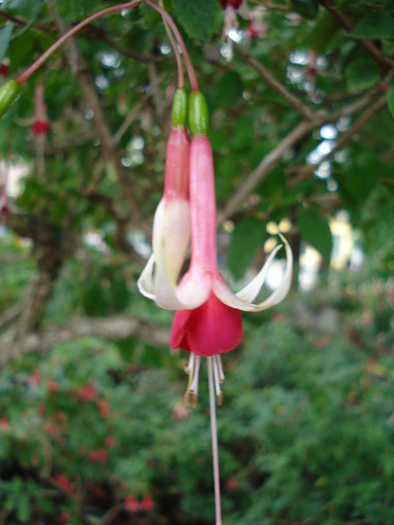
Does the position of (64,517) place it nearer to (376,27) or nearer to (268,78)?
(268,78)

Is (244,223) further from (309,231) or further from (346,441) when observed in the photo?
(346,441)

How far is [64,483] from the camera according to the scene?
1.47 meters

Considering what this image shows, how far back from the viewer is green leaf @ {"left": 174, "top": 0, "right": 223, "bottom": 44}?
1.03ft

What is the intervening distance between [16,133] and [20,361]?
2.86ft

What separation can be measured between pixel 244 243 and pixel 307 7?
299 millimetres

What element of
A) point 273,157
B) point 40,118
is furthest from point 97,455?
point 273,157

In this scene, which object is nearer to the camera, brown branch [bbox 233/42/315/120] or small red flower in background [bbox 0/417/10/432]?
brown branch [bbox 233/42/315/120]

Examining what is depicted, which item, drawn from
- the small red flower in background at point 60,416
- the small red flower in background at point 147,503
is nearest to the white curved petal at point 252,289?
the small red flower in background at point 147,503

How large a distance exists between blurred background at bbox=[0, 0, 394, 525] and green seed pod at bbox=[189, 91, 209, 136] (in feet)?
0.20

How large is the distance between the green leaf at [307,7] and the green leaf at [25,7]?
22 cm

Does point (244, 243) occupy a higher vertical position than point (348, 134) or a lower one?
lower

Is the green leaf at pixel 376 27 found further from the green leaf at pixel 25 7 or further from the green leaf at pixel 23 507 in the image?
the green leaf at pixel 23 507

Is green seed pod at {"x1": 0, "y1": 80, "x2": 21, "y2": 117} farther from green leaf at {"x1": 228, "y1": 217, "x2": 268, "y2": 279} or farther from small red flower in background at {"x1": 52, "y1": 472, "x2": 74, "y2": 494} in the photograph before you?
small red flower in background at {"x1": 52, "y1": 472, "x2": 74, "y2": 494}

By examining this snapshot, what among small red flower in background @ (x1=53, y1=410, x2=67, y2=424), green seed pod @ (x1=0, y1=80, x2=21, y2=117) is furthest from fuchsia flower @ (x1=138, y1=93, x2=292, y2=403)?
small red flower in background @ (x1=53, y1=410, x2=67, y2=424)
